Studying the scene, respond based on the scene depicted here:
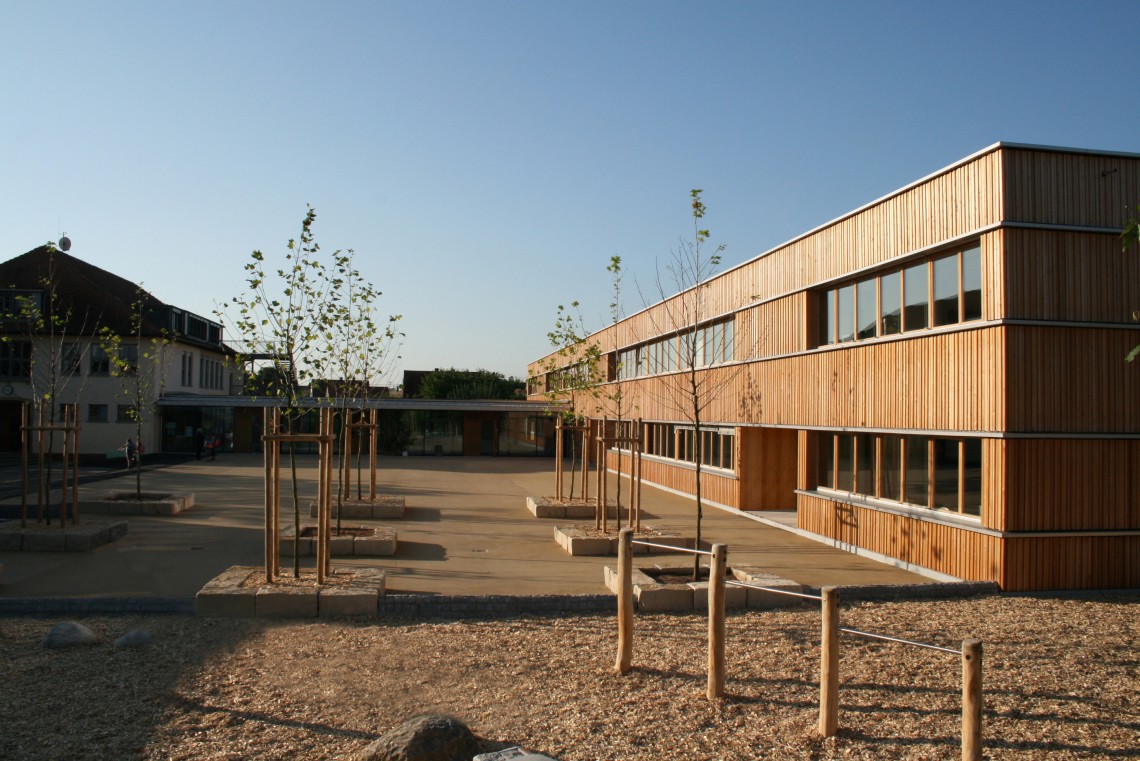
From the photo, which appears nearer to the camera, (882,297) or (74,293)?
(882,297)

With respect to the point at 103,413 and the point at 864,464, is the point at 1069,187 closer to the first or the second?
the point at 864,464

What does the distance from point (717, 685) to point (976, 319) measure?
23.7 ft

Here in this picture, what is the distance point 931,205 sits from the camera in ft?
42.2

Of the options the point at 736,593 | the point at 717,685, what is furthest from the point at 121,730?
the point at 736,593

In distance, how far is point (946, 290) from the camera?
504 inches

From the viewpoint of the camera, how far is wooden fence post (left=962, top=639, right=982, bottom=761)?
533 centimetres

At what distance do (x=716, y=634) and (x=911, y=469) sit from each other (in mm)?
7568

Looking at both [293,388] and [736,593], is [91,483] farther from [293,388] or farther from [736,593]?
[736,593]

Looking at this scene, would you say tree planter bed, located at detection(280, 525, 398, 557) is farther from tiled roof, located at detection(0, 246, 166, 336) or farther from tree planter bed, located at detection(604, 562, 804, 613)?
tiled roof, located at detection(0, 246, 166, 336)

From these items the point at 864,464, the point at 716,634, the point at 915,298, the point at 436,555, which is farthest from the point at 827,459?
the point at 716,634

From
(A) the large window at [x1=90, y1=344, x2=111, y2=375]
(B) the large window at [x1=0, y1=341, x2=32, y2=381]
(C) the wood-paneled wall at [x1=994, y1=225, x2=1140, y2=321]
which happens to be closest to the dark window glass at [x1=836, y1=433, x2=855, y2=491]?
(C) the wood-paneled wall at [x1=994, y1=225, x2=1140, y2=321]

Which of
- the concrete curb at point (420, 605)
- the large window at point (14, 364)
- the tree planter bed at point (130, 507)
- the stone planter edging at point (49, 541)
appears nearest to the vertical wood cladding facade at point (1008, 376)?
the concrete curb at point (420, 605)

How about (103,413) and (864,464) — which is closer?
(864,464)

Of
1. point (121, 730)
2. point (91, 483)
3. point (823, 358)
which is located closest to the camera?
point (121, 730)
